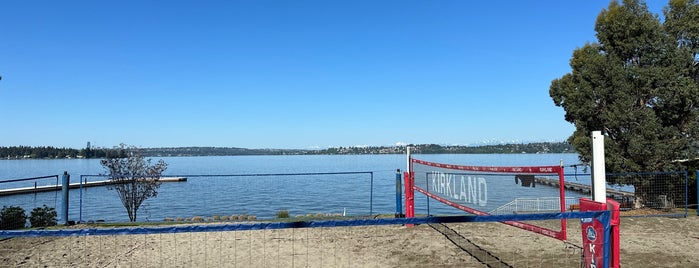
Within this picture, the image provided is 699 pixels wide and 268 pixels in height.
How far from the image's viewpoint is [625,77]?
16094 mm

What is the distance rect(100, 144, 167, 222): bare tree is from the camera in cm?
2212

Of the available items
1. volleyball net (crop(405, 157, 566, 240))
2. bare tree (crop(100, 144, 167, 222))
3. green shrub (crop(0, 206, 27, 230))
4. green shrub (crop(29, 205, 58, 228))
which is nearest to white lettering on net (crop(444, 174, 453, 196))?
volleyball net (crop(405, 157, 566, 240))

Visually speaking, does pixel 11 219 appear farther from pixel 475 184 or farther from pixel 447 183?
pixel 475 184

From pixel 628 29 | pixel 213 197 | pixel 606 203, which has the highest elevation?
pixel 628 29

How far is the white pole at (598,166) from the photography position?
5523 mm

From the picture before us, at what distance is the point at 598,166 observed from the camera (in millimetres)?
5539

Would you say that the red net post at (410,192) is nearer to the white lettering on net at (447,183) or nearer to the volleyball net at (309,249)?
the volleyball net at (309,249)

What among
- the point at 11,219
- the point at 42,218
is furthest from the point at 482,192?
the point at 42,218

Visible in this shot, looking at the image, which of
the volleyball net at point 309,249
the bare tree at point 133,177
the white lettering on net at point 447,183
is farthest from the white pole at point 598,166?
the bare tree at point 133,177

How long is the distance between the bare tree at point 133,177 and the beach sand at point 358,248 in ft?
38.0

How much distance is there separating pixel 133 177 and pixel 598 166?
875 inches

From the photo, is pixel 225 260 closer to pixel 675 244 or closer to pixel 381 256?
pixel 381 256

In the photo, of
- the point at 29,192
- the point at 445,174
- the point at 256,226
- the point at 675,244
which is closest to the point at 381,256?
the point at 445,174

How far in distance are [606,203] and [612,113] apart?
40.8ft
